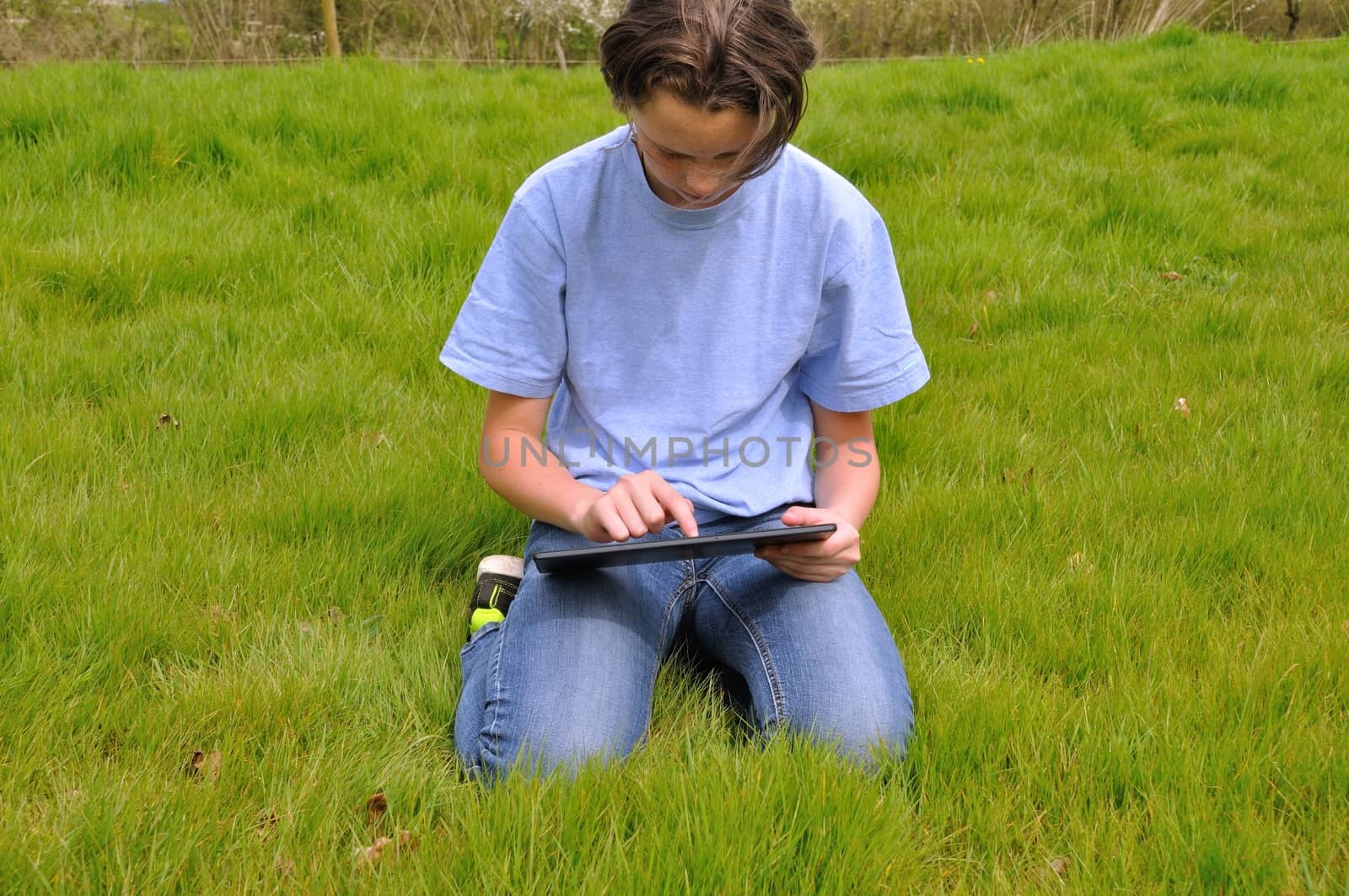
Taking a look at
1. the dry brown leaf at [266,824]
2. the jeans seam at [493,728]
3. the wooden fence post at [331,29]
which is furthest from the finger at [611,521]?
the wooden fence post at [331,29]

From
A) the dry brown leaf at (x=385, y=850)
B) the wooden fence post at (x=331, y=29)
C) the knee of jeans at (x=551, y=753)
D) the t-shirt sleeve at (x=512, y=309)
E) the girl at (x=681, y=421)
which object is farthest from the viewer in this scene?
the wooden fence post at (x=331, y=29)

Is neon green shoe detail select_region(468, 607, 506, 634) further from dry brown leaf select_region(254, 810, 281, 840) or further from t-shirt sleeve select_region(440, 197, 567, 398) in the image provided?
dry brown leaf select_region(254, 810, 281, 840)

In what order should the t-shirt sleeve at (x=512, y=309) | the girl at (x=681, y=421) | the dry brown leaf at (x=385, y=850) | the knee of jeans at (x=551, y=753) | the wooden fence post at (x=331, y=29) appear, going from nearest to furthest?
the dry brown leaf at (x=385, y=850) < the knee of jeans at (x=551, y=753) < the girl at (x=681, y=421) < the t-shirt sleeve at (x=512, y=309) < the wooden fence post at (x=331, y=29)

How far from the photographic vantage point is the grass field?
1.59m

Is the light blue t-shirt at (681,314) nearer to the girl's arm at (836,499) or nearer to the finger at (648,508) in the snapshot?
the girl's arm at (836,499)

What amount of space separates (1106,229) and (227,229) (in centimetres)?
317

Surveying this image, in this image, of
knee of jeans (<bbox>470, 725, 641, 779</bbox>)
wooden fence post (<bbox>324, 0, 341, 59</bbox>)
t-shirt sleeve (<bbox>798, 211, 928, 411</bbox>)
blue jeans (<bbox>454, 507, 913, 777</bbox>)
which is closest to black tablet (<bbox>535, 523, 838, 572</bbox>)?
blue jeans (<bbox>454, 507, 913, 777</bbox>)

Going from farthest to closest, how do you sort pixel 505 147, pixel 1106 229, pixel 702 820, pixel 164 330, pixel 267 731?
pixel 505 147
pixel 1106 229
pixel 164 330
pixel 267 731
pixel 702 820

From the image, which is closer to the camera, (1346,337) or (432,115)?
(1346,337)

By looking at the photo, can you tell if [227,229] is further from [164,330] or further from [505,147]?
[505,147]

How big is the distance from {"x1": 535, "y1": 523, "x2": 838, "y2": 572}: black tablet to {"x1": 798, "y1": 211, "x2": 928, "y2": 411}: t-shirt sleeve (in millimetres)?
369

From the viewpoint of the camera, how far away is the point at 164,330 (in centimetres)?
321

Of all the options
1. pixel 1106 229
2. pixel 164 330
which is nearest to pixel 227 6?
pixel 164 330

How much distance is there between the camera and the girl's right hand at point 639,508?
170cm
